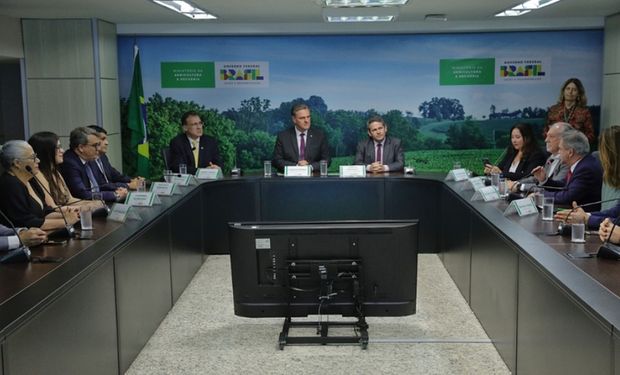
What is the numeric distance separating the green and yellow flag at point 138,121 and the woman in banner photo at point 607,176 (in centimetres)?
631

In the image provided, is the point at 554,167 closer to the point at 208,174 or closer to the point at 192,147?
the point at 208,174

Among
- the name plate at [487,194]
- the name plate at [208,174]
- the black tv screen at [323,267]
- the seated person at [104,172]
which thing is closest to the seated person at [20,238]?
the black tv screen at [323,267]

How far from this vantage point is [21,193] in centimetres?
441

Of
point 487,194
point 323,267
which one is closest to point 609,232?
point 323,267

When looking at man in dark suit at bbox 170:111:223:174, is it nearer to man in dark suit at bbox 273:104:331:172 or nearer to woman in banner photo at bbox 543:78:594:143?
man in dark suit at bbox 273:104:331:172

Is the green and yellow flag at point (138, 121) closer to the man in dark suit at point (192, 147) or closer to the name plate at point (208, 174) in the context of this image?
the man in dark suit at point (192, 147)

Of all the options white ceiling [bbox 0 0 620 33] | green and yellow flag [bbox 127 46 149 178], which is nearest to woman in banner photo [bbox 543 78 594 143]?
white ceiling [bbox 0 0 620 33]

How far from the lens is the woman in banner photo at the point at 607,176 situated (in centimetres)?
423

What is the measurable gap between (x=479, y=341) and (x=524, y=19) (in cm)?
593

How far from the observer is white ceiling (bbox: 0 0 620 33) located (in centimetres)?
746

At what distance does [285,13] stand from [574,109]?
354 centimetres

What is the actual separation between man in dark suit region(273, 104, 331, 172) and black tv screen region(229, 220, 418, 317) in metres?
3.81

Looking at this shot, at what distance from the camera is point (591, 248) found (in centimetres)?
362

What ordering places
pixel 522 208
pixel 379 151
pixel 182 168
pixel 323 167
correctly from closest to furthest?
pixel 522 208 → pixel 182 168 → pixel 323 167 → pixel 379 151
